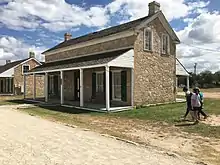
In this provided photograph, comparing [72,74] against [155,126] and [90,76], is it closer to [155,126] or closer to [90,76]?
[90,76]

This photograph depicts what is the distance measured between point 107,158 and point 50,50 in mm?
23528

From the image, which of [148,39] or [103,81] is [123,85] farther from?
[148,39]

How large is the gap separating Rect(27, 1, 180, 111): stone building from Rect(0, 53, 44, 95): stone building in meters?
17.2

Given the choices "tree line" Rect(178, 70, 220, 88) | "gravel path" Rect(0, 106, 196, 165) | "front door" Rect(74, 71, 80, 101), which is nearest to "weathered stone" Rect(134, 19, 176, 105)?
"front door" Rect(74, 71, 80, 101)

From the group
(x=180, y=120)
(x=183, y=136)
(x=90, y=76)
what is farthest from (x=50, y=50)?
(x=183, y=136)

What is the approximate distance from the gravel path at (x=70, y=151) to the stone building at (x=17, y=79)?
29.9 m

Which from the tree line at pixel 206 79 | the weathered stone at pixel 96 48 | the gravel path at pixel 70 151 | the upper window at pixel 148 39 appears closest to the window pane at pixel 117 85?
the weathered stone at pixel 96 48

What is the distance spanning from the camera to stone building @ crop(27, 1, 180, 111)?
57.0ft

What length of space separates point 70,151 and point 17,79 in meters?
33.6

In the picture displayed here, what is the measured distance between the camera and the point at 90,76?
2084cm

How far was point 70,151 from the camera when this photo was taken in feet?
21.1

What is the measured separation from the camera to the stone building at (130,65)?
17359mm

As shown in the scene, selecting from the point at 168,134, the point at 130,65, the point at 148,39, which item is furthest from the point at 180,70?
the point at 168,134

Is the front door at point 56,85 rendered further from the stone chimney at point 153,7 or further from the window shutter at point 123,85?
the stone chimney at point 153,7
